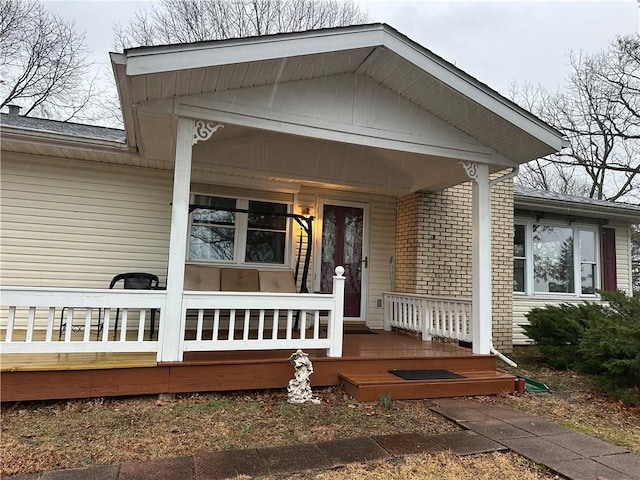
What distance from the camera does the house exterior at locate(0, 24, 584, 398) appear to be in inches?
156

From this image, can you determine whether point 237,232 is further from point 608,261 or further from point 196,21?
point 196,21

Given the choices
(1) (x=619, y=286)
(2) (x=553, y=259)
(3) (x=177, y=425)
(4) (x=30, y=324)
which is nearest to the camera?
(3) (x=177, y=425)

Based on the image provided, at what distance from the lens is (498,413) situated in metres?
3.94

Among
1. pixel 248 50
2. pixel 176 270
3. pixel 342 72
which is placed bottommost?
pixel 176 270

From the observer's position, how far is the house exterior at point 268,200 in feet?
13.0

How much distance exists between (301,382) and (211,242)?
3035 mm

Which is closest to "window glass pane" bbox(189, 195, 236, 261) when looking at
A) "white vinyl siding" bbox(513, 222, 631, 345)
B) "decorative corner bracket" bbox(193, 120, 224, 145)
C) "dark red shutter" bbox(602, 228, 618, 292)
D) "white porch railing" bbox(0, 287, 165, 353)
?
"decorative corner bracket" bbox(193, 120, 224, 145)

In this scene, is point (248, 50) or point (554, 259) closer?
point (248, 50)

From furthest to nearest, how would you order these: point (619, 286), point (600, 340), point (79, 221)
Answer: point (619, 286), point (79, 221), point (600, 340)

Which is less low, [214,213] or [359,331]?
[214,213]

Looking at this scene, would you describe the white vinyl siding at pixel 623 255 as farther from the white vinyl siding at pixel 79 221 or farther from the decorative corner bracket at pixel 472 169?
the white vinyl siding at pixel 79 221

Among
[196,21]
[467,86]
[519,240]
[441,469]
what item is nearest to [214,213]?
[467,86]

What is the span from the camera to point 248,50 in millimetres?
3838

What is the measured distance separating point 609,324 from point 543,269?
12.7 feet
